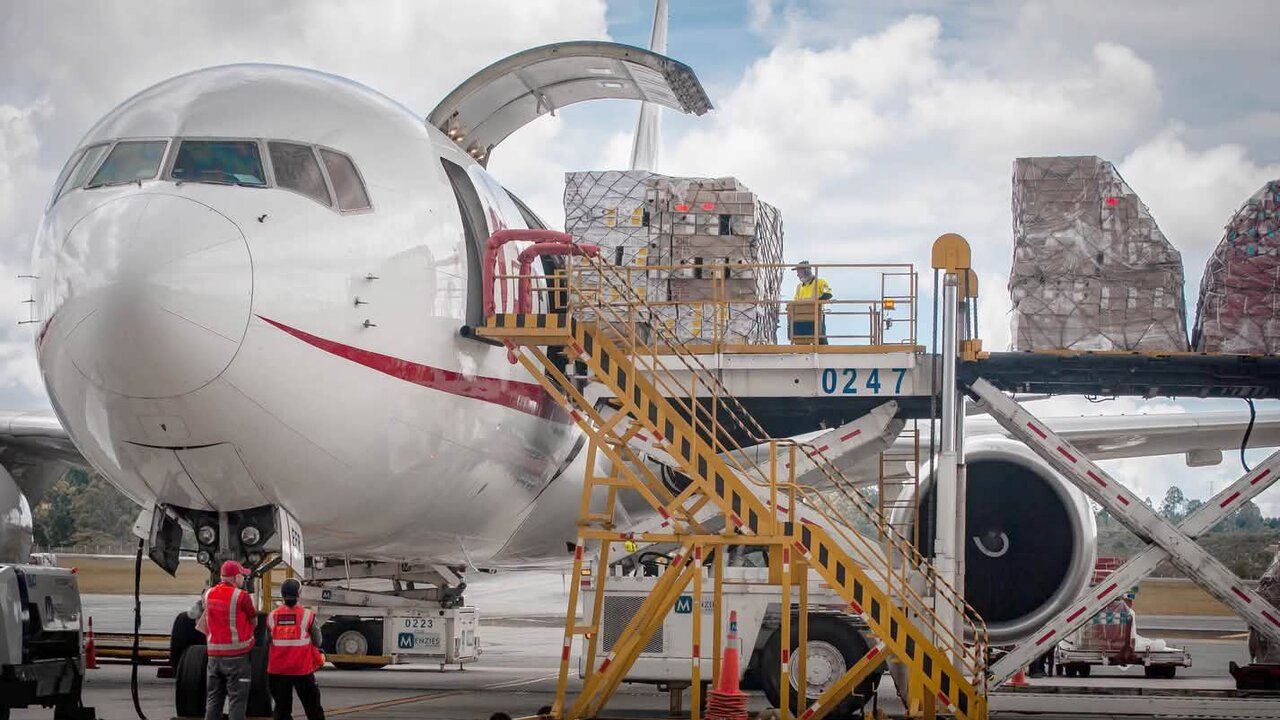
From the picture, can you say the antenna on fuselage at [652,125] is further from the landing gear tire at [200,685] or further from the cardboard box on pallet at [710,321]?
the landing gear tire at [200,685]

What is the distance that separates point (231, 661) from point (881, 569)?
Result: 17.1ft

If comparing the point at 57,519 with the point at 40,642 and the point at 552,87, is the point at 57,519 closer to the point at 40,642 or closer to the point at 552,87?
the point at 552,87

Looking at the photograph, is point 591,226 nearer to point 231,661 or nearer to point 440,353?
point 440,353

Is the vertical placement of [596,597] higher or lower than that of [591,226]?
lower

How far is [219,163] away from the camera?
9273 mm

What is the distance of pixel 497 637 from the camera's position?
29.0 metres

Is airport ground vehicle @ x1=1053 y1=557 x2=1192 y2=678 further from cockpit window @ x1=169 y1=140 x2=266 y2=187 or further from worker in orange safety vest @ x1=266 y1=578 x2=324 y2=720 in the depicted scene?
cockpit window @ x1=169 y1=140 x2=266 y2=187

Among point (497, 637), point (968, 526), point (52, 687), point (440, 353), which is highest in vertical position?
point (440, 353)

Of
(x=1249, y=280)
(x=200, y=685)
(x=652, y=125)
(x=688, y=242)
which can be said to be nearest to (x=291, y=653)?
(x=200, y=685)

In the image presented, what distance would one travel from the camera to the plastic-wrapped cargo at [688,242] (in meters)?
13.5

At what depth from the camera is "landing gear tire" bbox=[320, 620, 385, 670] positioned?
620 inches

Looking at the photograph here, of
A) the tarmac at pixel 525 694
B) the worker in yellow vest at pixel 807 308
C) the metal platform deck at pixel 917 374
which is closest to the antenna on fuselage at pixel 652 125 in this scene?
the tarmac at pixel 525 694

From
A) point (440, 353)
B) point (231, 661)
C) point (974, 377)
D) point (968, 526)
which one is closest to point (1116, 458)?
point (968, 526)

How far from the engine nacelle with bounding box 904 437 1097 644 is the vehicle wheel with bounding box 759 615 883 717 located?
82.5 inches
